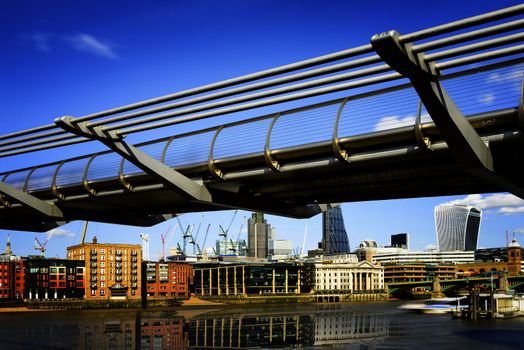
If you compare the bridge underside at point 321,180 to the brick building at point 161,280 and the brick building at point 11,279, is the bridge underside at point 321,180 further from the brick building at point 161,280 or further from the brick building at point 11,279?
the brick building at point 161,280

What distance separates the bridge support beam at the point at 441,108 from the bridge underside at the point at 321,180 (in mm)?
435

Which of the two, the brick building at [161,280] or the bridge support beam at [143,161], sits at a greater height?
the bridge support beam at [143,161]

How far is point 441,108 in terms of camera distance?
16.7 metres

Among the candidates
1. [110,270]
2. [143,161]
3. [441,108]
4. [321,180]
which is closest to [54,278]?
[110,270]

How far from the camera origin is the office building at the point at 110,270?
564ft

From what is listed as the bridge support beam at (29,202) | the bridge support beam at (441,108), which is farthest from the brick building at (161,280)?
the bridge support beam at (441,108)

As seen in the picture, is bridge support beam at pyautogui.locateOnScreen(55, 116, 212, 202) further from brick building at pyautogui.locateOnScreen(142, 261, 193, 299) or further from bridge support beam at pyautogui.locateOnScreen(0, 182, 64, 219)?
brick building at pyautogui.locateOnScreen(142, 261, 193, 299)

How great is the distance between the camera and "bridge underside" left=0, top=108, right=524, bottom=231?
20.0m

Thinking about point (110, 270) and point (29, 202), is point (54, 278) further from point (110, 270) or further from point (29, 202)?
point (29, 202)

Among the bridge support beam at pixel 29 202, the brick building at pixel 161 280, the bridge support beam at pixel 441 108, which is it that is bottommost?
the brick building at pixel 161 280

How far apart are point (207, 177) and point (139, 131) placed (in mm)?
4815

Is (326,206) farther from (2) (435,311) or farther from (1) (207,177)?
(2) (435,311)

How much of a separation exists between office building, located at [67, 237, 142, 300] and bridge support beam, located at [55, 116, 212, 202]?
153 meters

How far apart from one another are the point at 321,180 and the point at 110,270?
158 metres
